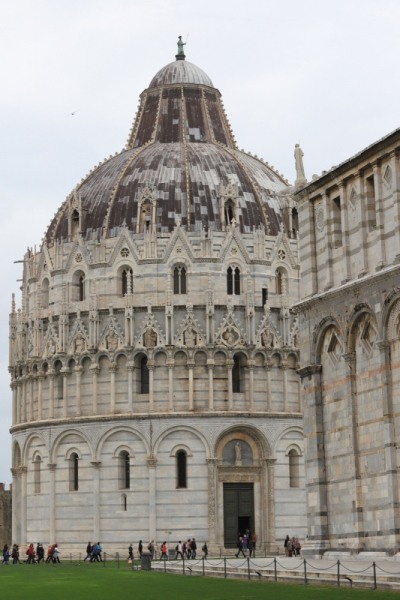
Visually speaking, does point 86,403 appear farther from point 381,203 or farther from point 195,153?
point 381,203

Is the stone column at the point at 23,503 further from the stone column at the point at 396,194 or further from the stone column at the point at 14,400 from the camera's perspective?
the stone column at the point at 396,194

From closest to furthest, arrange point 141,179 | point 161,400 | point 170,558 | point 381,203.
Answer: point 381,203 → point 170,558 → point 161,400 → point 141,179

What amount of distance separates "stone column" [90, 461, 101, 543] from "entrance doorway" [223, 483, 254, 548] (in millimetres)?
7233

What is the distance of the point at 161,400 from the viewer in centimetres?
6344

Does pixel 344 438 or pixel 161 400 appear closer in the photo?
pixel 344 438

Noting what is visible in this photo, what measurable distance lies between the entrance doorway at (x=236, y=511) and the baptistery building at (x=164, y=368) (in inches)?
3.2

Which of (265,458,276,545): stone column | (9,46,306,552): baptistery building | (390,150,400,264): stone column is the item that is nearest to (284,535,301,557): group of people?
(265,458,276,545): stone column

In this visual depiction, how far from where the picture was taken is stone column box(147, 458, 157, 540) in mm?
62406

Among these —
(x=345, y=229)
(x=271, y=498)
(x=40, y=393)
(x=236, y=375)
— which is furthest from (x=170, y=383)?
(x=345, y=229)

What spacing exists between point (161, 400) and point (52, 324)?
881cm

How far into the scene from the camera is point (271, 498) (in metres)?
63.7

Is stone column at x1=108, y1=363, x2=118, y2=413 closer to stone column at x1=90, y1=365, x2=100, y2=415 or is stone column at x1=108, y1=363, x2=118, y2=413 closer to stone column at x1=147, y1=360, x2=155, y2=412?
stone column at x1=90, y1=365, x2=100, y2=415

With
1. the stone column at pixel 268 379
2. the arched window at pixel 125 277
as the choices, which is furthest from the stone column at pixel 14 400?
the stone column at pixel 268 379

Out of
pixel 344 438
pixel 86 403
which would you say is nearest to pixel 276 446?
pixel 86 403
